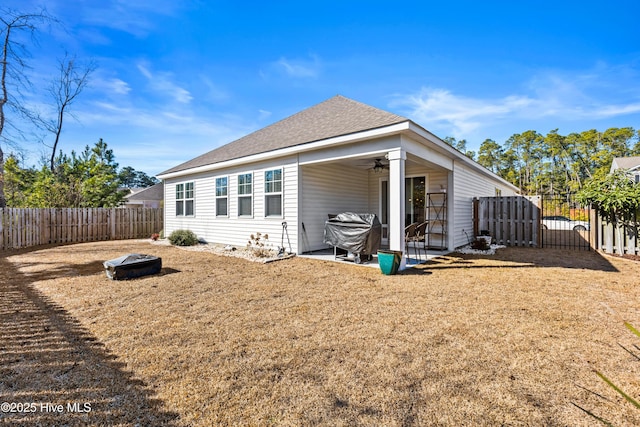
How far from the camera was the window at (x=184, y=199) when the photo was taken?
12.1 metres

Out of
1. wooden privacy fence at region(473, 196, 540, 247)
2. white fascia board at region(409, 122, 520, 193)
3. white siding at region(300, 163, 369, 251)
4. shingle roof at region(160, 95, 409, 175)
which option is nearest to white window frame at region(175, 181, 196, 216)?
shingle roof at region(160, 95, 409, 175)

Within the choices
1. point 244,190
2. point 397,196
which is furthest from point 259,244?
point 397,196

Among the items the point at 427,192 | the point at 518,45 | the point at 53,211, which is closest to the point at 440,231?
the point at 427,192

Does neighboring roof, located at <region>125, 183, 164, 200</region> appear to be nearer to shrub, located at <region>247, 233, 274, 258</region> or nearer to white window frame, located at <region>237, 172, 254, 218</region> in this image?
white window frame, located at <region>237, 172, 254, 218</region>

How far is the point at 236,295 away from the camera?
450cm

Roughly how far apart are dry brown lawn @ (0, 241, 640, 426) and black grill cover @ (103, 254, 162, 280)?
0.78 feet

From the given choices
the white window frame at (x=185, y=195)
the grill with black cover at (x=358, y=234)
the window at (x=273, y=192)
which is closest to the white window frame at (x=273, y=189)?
the window at (x=273, y=192)

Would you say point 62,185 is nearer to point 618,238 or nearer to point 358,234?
point 358,234

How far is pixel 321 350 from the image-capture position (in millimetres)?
2703

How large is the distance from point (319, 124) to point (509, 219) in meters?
7.88

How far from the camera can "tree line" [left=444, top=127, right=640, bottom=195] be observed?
30141 mm

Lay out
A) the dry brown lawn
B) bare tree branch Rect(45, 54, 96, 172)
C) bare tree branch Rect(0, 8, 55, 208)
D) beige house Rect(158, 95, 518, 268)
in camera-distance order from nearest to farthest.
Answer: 1. the dry brown lawn
2. beige house Rect(158, 95, 518, 268)
3. bare tree branch Rect(0, 8, 55, 208)
4. bare tree branch Rect(45, 54, 96, 172)

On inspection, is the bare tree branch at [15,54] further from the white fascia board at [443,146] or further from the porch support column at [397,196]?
the white fascia board at [443,146]

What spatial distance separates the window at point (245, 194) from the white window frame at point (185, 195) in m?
3.30
